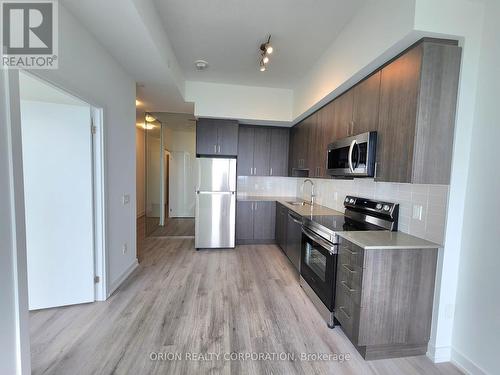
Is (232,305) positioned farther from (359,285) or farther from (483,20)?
(483,20)

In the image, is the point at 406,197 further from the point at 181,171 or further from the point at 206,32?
the point at 181,171

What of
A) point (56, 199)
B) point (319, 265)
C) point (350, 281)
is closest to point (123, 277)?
point (56, 199)

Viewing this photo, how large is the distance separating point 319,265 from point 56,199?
280cm

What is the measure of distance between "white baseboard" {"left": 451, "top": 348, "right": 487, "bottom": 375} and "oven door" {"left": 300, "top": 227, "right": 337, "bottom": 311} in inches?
36.6

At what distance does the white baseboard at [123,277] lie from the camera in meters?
2.61

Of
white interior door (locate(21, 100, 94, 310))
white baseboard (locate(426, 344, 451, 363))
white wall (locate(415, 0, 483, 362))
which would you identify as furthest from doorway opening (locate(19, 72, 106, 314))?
white baseboard (locate(426, 344, 451, 363))

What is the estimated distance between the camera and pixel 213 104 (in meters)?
3.94

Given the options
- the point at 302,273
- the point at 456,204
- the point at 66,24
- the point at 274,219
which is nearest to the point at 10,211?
the point at 66,24

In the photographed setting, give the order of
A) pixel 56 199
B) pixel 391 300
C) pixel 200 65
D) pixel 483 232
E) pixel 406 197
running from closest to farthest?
pixel 483 232, pixel 391 300, pixel 406 197, pixel 56 199, pixel 200 65

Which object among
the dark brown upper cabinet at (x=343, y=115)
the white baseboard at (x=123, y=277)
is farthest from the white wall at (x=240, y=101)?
the white baseboard at (x=123, y=277)

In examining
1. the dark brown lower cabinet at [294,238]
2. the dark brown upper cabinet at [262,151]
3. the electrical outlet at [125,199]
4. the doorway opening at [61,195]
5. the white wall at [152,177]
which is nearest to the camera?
the doorway opening at [61,195]

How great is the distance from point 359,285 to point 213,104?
3480 mm

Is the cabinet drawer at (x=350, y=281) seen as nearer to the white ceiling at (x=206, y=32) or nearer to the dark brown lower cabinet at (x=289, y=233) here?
the dark brown lower cabinet at (x=289, y=233)

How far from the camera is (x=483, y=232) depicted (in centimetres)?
159
